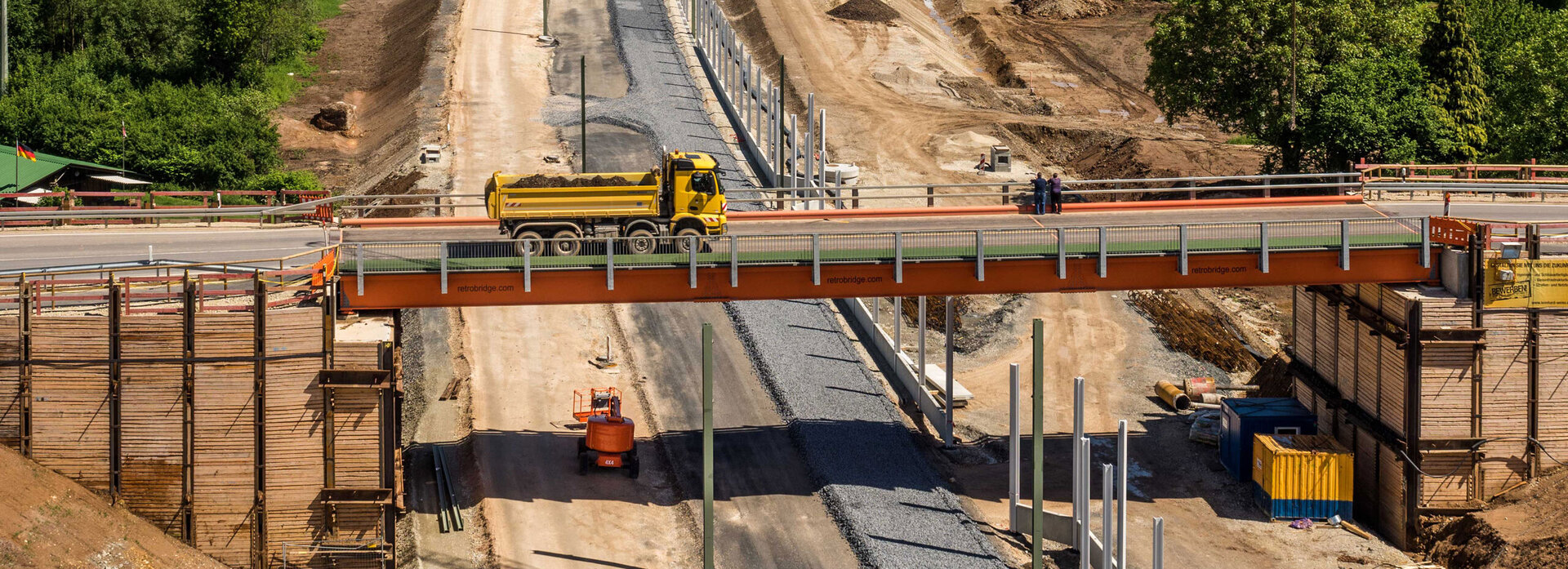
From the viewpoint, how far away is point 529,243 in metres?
38.2

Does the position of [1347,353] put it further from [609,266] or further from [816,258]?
[609,266]

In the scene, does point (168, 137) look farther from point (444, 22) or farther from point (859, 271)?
point (859, 271)

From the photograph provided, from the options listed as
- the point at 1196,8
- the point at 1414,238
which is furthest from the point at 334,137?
the point at 1414,238

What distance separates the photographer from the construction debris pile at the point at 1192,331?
180 feet

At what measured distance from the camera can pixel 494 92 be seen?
256ft

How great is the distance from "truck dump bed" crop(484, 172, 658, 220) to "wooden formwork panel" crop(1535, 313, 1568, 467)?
77.5 ft

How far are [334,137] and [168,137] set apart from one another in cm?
835

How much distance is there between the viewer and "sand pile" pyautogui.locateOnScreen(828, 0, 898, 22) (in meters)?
95.0

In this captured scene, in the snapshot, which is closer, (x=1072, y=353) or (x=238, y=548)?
(x=238, y=548)

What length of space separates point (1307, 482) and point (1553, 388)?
21.9 ft

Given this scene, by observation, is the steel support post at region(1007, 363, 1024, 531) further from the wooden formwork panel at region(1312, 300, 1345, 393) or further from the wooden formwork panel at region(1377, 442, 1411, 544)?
the wooden formwork panel at region(1312, 300, 1345, 393)

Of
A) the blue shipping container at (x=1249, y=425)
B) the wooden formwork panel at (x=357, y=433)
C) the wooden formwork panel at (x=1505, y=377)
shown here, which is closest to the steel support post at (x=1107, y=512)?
the blue shipping container at (x=1249, y=425)

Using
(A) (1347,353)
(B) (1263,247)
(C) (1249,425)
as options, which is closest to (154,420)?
(B) (1263,247)

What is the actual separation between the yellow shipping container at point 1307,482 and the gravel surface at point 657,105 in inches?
1135
